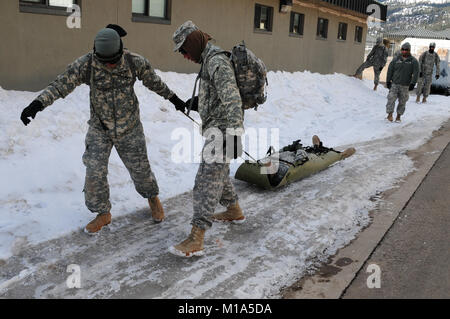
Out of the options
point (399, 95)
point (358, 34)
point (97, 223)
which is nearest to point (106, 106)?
point (97, 223)

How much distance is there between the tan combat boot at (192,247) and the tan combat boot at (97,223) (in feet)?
2.65

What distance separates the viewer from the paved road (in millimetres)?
3047

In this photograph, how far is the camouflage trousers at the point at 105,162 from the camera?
144 inches

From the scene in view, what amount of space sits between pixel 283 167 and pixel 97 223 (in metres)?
2.41

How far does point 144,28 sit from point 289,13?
7029 mm

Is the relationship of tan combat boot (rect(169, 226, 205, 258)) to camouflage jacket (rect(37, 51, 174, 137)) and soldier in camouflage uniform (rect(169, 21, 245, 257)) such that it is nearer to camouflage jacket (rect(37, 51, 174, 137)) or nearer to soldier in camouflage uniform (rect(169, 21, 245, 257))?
soldier in camouflage uniform (rect(169, 21, 245, 257))

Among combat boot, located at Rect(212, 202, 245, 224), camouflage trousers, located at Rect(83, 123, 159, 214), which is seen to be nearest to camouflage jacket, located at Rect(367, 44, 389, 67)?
combat boot, located at Rect(212, 202, 245, 224)

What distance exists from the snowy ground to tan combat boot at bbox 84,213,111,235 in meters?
0.12

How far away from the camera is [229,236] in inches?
154

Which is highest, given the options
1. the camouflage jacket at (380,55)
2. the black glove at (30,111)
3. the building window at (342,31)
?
the building window at (342,31)

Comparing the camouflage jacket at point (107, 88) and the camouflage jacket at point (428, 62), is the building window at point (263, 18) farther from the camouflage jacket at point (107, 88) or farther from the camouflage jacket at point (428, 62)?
the camouflage jacket at point (107, 88)

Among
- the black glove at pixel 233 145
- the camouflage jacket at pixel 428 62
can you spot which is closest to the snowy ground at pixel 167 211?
the black glove at pixel 233 145

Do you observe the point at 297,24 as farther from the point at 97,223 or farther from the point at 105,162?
the point at 97,223

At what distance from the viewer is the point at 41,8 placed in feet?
21.5
